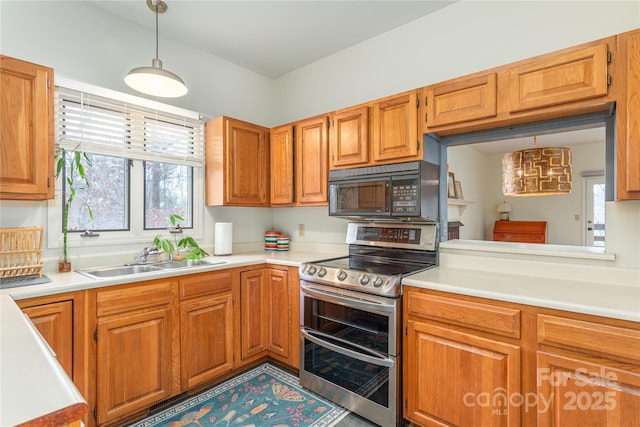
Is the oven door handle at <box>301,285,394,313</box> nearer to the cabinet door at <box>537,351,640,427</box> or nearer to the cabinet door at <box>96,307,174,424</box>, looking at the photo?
the cabinet door at <box>537,351,640,427</box>

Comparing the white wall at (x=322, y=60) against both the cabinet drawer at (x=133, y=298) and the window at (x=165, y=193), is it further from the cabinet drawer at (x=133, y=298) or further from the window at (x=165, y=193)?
the cabinet drawer at (x=133, y=298)

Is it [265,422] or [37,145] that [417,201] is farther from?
[37,145]

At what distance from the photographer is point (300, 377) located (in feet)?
7.49

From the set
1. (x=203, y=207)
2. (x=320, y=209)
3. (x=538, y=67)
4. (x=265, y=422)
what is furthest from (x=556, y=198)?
(x=203, y=207)

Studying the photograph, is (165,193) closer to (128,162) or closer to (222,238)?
(128,162)

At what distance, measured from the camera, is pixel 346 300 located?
1.98 metres

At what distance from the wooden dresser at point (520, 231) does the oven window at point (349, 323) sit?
1.10 m

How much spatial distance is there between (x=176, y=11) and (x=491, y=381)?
3143 millimetres

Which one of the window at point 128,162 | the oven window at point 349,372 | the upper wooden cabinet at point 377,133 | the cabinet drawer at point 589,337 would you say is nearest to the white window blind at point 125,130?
the window at point 128,162

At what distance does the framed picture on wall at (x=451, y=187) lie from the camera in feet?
Answer: 7.75

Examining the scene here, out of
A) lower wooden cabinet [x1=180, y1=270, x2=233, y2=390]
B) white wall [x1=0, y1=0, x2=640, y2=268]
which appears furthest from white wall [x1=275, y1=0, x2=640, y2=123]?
lower wooden cabinet [x1=180, y1=270, x2=233, y2=390]

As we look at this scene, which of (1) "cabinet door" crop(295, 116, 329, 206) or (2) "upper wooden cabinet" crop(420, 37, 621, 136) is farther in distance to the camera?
(1) "cabinet door" crop(295, 116, 329, 206)

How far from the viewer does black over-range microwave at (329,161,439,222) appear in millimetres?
2078

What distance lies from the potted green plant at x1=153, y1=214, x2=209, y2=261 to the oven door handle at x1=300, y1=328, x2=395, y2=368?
105 cm
